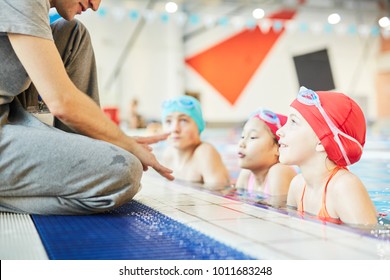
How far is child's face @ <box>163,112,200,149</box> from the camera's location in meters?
3.87

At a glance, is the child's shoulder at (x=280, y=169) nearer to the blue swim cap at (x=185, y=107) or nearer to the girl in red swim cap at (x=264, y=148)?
the girl in red swim cap at (x=264, y=148)

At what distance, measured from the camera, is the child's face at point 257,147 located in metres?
2.97

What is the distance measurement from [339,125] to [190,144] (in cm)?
197

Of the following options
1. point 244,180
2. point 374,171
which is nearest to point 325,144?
point 244,180

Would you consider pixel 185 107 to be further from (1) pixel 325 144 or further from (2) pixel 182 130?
(1) pixel 325 144

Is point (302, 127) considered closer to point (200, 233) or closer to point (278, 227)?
point (278, 227)

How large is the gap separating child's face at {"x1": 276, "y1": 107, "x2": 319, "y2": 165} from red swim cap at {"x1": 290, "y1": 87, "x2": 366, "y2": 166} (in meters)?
0.03

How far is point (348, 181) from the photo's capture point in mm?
1952

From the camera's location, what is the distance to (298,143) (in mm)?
2111

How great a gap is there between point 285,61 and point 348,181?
1384 centimetres

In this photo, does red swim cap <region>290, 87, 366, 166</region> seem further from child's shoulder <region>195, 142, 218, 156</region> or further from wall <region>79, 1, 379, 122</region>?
wall <region>79, 1, 379, 122</region>

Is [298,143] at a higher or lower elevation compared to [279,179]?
higher

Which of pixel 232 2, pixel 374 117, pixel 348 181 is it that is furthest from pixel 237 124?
pixel 348 181

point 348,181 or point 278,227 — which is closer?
point 278,227
